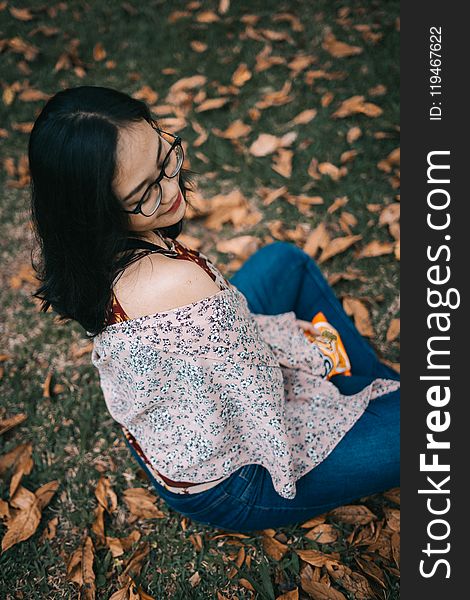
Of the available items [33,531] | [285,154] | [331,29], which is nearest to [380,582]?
[33,531]

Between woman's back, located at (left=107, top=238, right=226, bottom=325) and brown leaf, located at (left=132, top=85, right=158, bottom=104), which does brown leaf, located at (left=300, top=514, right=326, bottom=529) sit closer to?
woman's back, located at (left=107, top=238, right=226, bottom=325)

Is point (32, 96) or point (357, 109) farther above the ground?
point (32, 96)

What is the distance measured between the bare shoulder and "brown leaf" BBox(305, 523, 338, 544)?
40.6 inches

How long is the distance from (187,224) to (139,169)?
177cm

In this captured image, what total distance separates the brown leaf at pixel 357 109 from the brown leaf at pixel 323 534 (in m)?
2.33

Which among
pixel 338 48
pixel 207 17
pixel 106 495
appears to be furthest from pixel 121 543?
pixel 207 17

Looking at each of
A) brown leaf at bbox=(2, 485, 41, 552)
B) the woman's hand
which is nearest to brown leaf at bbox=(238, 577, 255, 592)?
brown leaf at bbox=(2, 485, 41, 552)

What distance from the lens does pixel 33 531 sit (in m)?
2.04

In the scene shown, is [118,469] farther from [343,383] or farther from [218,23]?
[218,23]

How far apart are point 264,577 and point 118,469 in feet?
2.31

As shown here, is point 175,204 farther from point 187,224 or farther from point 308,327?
point 187,224

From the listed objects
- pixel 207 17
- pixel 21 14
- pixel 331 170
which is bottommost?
pixel 331 170

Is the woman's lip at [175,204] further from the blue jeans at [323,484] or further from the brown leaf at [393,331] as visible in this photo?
the brown leaf at [393,331]

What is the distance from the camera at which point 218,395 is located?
A: 1545 mm
